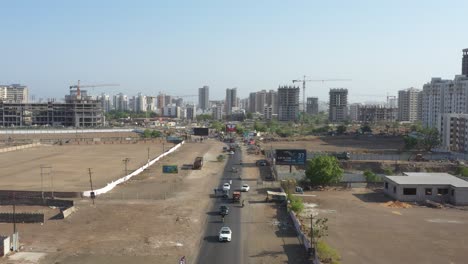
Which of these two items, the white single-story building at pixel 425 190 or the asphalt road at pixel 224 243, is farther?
the white single-story building at pixel 425 190

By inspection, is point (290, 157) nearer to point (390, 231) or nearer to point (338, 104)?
point (390, 231)

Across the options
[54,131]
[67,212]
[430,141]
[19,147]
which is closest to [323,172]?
[67,212]

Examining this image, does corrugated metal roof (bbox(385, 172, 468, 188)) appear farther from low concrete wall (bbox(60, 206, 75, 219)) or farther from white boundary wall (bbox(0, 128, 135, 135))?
white boundary wall (bbox(0, 128, 135, 135))

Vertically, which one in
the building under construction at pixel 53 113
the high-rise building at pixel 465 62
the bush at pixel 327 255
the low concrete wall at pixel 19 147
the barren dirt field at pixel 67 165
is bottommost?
the bush at pixel 327 255

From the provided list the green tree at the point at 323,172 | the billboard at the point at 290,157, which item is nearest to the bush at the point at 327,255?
the green tree at the point at 323,172

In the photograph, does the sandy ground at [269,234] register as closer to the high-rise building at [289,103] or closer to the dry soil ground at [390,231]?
the dry soil ground at [390,231]

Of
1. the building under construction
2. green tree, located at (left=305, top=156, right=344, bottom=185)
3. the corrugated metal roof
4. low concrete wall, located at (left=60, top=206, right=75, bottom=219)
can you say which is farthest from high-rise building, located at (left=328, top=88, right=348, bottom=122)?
low concrete wall, located at (left=60, top=206, right=75, bottom=219)
